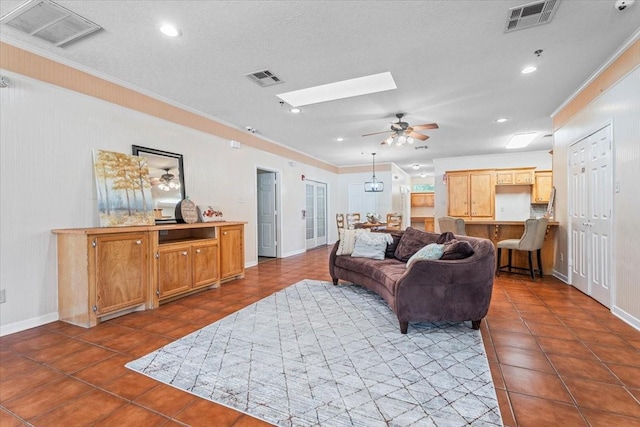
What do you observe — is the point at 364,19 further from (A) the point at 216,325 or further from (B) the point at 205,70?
(A) the point at 216,325

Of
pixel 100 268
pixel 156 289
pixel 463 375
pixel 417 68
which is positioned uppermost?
pixel 417 68

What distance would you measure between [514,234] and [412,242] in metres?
2.72

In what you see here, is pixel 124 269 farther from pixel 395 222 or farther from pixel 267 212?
pixel 395 222

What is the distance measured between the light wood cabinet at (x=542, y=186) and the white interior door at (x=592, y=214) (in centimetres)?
408

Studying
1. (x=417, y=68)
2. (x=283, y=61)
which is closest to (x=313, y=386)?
(x=283, y=61)

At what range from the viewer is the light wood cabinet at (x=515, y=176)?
787 centimetres

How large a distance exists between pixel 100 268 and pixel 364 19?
3.45m

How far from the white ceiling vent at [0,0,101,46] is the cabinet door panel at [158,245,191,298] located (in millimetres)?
2295

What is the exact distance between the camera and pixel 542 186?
7.84 m

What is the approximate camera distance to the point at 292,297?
3861mm

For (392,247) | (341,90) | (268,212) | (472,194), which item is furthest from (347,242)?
(472,194)

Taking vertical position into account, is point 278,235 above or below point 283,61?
below

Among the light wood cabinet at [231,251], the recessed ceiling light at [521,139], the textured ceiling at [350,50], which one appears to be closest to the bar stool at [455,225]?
the textured ceiling at [350,50]

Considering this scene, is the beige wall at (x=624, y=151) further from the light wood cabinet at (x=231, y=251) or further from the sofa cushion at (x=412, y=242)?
the light wood cabinet at (x=231, y=251)
